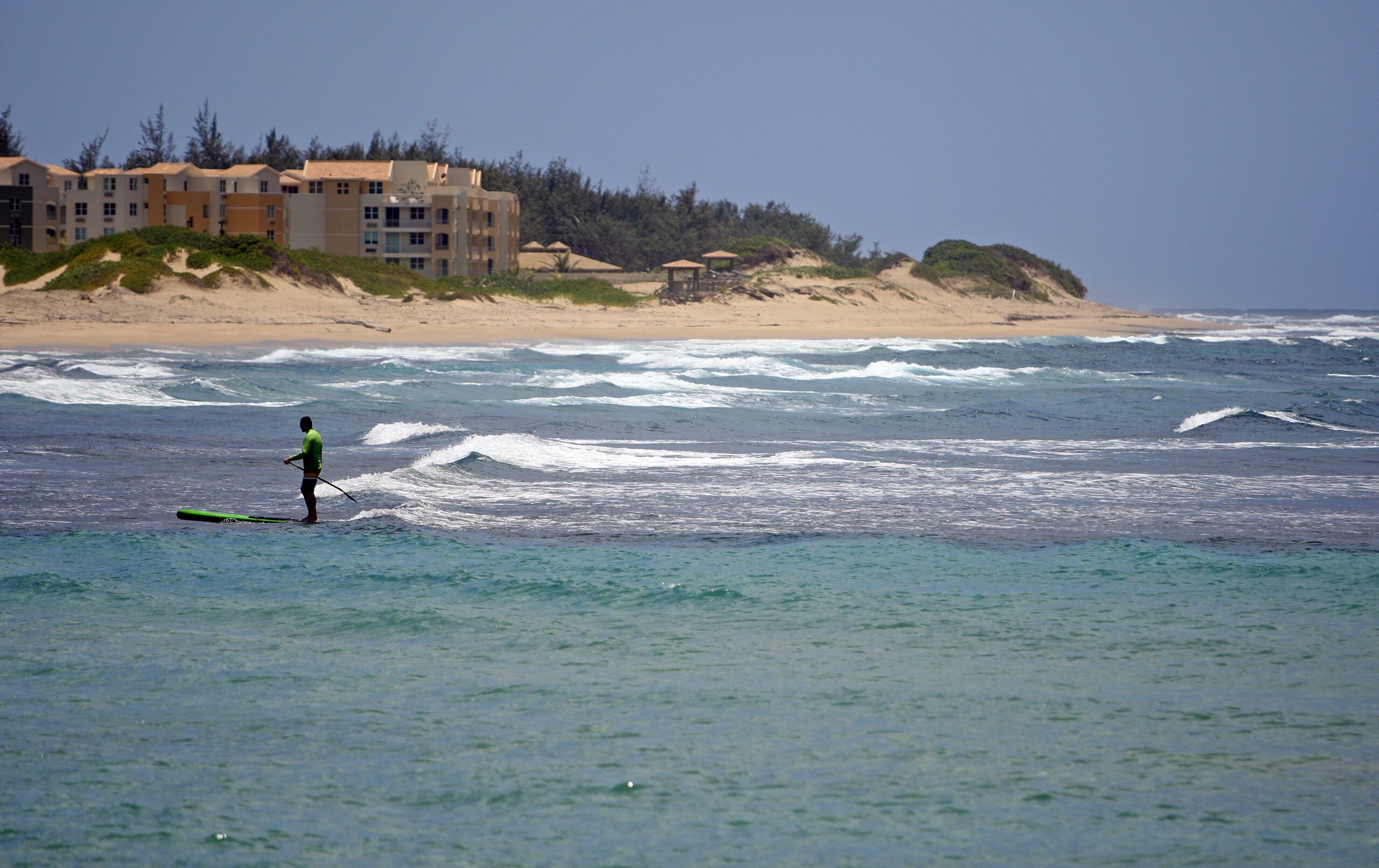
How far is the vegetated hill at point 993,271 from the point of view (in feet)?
269

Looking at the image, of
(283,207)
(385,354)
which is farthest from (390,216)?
(385,354)

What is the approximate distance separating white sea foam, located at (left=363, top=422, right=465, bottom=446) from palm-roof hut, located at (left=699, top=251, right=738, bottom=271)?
5045 cm

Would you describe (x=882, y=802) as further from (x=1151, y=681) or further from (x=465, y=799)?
(x=1151, y=681)

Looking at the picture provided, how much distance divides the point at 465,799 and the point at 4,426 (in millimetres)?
15924

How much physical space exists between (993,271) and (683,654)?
81.1 meters

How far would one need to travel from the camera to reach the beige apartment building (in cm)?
6400

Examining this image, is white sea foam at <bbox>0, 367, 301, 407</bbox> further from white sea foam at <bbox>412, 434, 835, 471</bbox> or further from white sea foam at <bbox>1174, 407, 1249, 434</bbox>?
white sea foam at <bbox>1174, 407, 1249, 434</bbox>

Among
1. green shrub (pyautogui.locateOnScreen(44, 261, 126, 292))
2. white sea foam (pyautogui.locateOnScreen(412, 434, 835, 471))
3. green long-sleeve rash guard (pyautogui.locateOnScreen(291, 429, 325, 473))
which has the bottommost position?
white sea foam (pyautogui.locateOnScreen(412, 434, 835, 471))

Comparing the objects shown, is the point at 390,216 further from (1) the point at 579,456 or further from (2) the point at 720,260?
(1) the point at 579,456

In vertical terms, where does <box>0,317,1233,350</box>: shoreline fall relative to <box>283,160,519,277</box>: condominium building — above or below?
below

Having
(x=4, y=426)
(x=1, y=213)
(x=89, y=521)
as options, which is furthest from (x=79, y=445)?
(x=1, y=213)

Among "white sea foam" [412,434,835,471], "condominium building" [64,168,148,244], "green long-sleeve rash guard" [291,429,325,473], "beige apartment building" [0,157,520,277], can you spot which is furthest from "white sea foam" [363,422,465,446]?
"condominium building" [64,168,148,244]

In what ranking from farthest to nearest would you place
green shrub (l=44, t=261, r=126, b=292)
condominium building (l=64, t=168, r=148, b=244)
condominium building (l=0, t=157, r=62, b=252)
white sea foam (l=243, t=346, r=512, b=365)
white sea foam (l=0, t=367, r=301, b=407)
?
1. condominium building (l=64, t=168, r=148, b=244)
2. condominium building (l=0, t=157, r=62, b=252)
3. green shrub (l=44, t=261, r=126, b=292)
4. white sea foam (l=243, t=346, r=512, b=365)
5. white sea foam (l=0, t=367, r=301, b=407)

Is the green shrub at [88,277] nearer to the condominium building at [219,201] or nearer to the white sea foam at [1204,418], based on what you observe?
the condominium building at [219,201]
